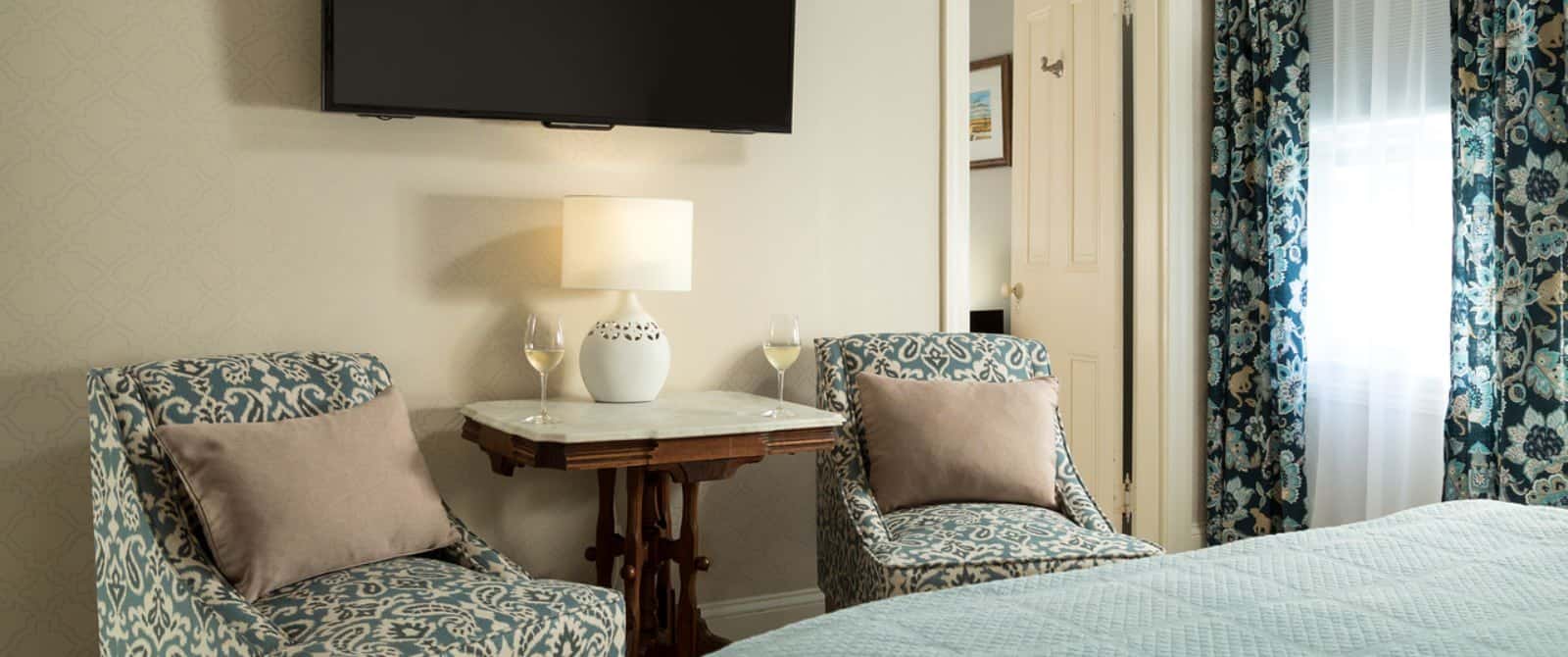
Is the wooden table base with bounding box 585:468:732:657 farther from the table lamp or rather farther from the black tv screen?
the black tv screen

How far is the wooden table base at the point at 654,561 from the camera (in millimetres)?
2822

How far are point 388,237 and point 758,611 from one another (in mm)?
1448

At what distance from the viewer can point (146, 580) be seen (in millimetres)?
2141

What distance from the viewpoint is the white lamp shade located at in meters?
2.91

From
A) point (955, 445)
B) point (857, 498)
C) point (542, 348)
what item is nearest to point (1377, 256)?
point (955, 445)

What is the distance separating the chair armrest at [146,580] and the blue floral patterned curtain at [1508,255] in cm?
308

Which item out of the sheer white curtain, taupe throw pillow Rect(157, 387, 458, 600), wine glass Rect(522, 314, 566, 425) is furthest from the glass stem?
the sheer white curtain

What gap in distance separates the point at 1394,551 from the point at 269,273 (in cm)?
240

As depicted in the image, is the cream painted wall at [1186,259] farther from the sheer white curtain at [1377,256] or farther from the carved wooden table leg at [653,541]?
the carved wooden table leg at [653,541]

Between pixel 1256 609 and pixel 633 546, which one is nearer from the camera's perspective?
pixel 1256 609

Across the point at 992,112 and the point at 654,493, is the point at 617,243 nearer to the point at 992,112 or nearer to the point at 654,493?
the point at 654,493

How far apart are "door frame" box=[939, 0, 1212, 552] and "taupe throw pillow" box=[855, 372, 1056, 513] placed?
4.06 feet

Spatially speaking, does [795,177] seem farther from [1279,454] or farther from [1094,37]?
[1279,454]

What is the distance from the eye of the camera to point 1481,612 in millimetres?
1463
